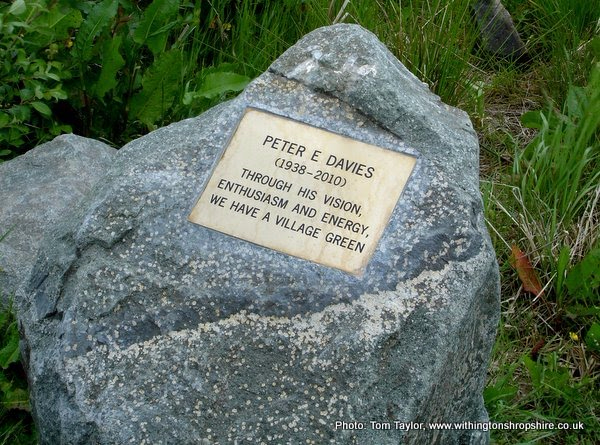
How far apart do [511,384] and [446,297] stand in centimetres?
98

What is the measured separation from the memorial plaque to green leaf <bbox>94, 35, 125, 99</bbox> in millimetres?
1160

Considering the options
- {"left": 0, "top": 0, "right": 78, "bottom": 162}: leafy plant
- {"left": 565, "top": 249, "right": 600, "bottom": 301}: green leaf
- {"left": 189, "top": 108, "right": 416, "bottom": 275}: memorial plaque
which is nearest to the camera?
{"left": 189, "top": 108, "right": 416, "bottom": 275}: memorial plaque

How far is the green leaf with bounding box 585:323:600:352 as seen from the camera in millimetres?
2738

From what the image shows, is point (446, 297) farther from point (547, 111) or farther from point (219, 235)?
point (547, 111)

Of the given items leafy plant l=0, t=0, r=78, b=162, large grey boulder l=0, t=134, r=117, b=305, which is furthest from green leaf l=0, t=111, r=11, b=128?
large grey boulder l=0, t=134, r=117, b=305

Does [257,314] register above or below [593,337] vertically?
above

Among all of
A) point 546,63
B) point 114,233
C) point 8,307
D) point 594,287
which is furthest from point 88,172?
point 546,63

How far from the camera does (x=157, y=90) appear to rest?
128 inches

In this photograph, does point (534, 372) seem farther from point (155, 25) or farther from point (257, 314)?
point (155, 25)

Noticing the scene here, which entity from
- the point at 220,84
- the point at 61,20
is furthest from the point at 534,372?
the point at 61,20

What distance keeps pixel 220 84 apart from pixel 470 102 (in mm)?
1166

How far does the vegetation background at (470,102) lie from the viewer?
271 cm

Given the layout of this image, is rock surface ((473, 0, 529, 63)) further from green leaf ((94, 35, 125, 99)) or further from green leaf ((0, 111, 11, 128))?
green leaf ((0, 111, 11, 128))

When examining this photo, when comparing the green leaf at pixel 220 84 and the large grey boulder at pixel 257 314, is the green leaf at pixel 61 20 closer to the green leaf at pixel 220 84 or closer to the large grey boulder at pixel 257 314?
the green leaf at pixel 220 84
